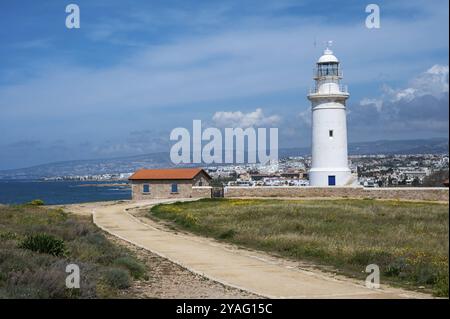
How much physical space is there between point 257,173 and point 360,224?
138 feet

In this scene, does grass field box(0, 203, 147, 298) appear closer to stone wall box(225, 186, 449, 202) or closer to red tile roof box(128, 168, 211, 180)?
stone wall box(225, 186, 449, 202)

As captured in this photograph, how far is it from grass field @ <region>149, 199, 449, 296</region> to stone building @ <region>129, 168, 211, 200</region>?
1090cm

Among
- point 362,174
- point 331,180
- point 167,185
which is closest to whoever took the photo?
point 331,180

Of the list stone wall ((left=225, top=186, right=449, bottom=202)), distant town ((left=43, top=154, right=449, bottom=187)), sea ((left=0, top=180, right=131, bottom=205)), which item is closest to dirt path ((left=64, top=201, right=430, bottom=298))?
stone wall ((left=225, top=186, right=449, bottom=202))

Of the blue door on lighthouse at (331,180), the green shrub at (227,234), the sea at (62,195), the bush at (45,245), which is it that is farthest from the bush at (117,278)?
the sea at (62,195)

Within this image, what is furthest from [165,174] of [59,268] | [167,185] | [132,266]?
[59,268]

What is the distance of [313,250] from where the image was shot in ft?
49.0

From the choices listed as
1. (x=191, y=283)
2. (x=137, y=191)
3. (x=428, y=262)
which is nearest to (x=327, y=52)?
(x=137, y=191)

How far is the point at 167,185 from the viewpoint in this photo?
41156 mm

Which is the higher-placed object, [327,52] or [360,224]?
[327,52]

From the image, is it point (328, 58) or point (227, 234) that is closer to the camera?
point (227, 234)

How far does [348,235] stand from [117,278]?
385 inches

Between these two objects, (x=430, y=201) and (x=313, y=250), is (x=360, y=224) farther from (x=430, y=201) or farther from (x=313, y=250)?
(x=430, y=201)

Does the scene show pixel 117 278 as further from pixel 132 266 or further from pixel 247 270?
pixel 247 270
